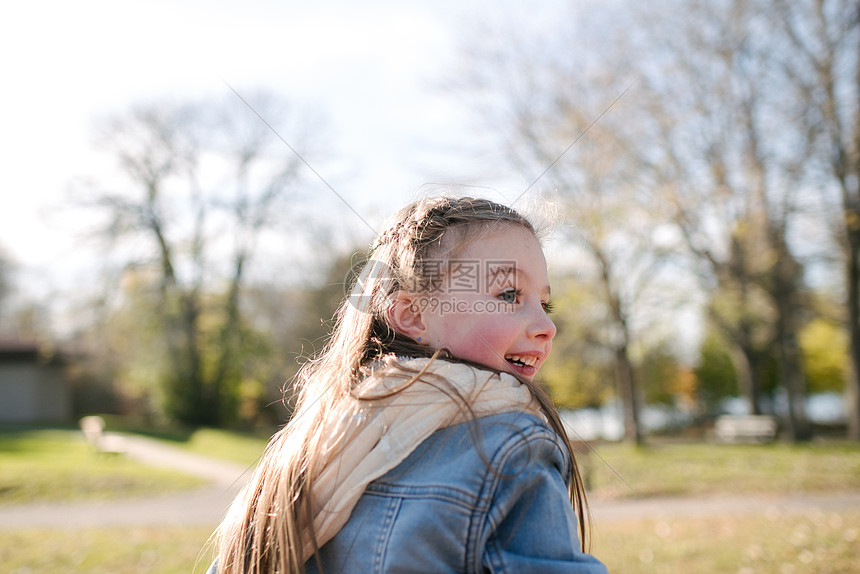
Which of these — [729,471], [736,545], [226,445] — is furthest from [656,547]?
[226,445]

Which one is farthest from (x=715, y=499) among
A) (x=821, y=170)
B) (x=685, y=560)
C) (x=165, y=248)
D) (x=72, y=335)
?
(x=72, y=335)

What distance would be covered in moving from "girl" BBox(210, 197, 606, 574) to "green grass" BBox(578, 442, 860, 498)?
812 cm

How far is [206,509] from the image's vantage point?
10.5m

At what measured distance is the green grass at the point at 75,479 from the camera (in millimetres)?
11562

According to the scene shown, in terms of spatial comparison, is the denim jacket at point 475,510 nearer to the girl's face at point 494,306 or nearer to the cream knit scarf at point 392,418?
the cream knit scarf at point 392,418

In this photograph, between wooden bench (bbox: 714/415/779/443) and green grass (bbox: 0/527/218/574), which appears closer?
Result: green grass (bbox: 0/527/218/574)

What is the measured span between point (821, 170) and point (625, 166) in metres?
3.90

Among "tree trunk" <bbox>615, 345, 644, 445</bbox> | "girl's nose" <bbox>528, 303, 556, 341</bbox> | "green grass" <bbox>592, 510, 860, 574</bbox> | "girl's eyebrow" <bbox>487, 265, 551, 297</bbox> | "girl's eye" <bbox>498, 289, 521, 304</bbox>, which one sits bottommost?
"tree trunk" <bbox>615, 345, 644, 445</bbox>

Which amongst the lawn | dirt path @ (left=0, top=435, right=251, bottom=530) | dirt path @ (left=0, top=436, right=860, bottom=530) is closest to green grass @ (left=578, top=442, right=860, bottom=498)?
the lawn

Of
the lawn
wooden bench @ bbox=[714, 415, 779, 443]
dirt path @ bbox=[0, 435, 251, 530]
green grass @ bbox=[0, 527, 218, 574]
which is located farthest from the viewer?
wooden bench @ bbox=[714, 415, 779, 443]

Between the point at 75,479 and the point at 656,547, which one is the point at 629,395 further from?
the point at 75,479

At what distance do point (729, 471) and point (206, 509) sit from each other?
9.33 metres

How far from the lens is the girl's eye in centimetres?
146

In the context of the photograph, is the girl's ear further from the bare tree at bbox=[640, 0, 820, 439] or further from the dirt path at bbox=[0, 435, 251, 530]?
the bare tree at bbox=[640, 0, 820, 439]
